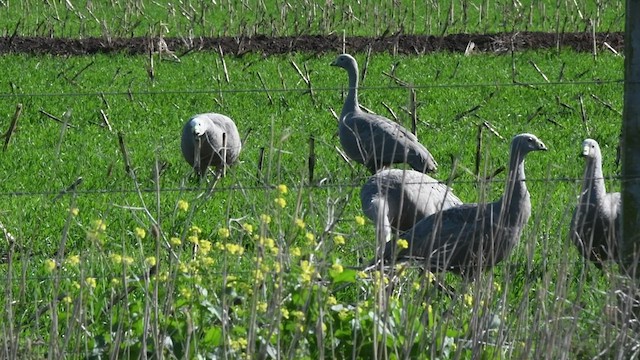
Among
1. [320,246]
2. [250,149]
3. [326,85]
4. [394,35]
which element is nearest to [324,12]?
[394,35]

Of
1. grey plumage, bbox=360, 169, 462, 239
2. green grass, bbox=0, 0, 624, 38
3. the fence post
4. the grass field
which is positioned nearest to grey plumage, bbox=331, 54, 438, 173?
the grass field

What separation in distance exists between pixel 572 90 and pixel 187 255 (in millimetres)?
7037

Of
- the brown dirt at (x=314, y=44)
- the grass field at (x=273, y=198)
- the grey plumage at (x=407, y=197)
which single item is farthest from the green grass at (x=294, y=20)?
the grey plumage at (x=407, y=197)

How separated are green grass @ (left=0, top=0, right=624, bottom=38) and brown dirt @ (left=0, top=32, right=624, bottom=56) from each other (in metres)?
0.25

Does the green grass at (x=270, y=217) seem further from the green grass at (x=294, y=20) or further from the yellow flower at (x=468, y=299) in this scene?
the green grass at (x=294, y=20)

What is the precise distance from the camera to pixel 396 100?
471 inches

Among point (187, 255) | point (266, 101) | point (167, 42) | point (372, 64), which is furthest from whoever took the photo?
point (167, 42)

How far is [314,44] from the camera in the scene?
597 inches

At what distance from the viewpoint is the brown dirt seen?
14.9m

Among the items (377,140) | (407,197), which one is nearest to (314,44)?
(377,140)

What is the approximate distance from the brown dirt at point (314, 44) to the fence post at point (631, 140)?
10.2 metres

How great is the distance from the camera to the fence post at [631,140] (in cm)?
448

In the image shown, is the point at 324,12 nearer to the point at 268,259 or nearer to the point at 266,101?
the point at 266,101

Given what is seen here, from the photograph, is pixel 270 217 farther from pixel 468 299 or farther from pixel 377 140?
pixel 377 140
